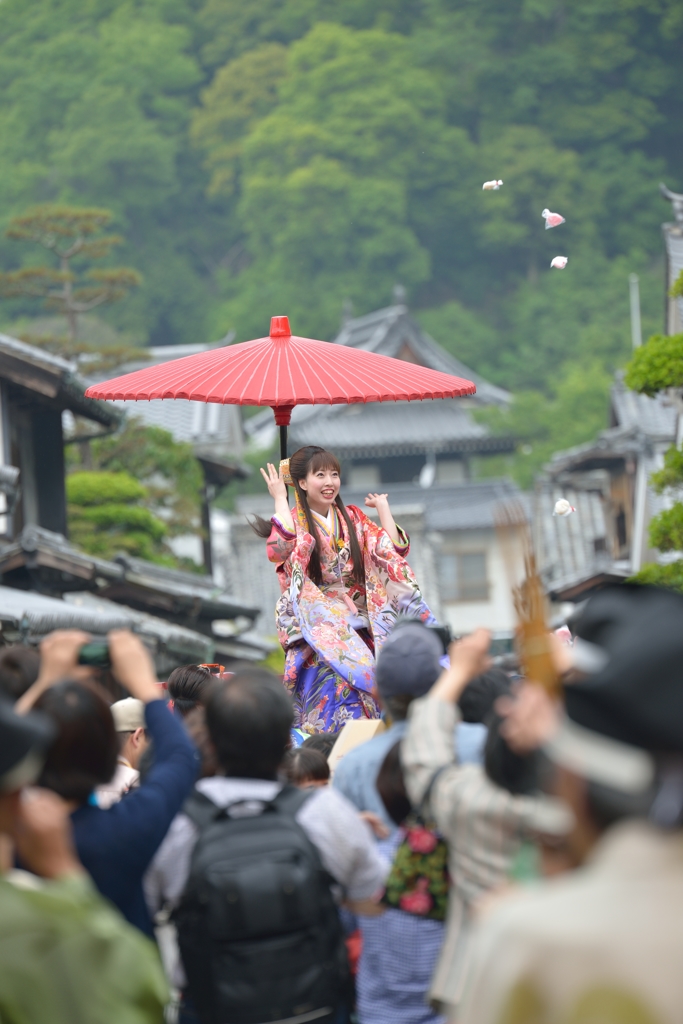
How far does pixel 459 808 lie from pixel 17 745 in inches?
43.8

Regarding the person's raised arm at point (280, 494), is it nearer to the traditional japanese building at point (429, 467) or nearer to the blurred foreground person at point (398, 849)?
the blurred foreground person at point (398, 849)

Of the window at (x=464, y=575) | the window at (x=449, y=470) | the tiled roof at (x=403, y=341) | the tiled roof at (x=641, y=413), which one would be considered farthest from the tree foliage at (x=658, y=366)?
the window at (x=449, y=470)

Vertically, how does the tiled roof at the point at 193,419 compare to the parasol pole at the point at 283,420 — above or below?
below

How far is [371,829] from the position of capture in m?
3.67

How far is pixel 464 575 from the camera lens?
1713 inches

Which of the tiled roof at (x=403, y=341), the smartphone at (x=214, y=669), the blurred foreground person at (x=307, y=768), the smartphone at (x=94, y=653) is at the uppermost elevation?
the smartphone at (x=94, y=653)

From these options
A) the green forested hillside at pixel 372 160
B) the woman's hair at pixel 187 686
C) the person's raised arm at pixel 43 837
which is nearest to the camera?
the person's raised arm at pixel 43 837

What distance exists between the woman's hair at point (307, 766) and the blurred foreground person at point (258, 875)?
1.00m

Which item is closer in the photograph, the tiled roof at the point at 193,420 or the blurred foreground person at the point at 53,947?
the blurred foreground person at the point at 53,947

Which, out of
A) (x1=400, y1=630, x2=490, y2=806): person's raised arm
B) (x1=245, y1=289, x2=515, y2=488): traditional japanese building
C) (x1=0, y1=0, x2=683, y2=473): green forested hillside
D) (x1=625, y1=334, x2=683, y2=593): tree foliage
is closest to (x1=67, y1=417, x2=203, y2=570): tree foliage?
(x1=625, y1=334, x2=683, y2=593): tree foliage

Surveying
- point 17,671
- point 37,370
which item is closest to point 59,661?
point 17,671

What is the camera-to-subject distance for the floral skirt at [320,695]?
6559 millimetres

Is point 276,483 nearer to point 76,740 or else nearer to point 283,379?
point 283,379

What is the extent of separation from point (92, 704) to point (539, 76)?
79199 millimetres
